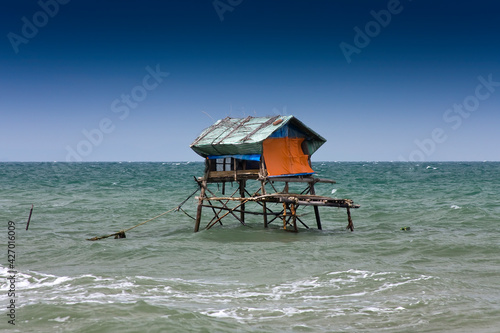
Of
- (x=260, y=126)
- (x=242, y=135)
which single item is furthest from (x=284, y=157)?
(x=242, y=135)

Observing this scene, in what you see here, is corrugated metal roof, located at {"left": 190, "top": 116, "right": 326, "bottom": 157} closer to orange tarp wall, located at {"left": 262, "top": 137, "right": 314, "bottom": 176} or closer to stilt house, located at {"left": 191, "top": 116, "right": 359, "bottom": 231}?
stilt house, located at {"left": 191, "top": 116, "right": 359, "bottom": 231}

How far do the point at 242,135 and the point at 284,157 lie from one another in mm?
1902

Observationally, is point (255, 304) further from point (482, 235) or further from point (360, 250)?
point (482, 235)

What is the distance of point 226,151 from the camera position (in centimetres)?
1967

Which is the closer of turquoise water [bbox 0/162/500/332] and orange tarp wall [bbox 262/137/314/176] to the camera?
turquoise water [bbox 0/162/500/332]

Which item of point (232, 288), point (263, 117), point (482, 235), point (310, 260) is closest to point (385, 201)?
point (482, 235)

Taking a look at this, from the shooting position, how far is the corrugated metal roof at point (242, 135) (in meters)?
18.9

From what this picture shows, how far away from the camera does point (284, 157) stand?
19875mm

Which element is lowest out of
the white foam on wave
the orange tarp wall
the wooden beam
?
the white foam on wave

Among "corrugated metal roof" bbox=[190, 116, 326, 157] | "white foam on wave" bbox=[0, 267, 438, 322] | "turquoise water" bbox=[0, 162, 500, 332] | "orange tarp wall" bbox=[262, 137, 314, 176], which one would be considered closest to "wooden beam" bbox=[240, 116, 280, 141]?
"corrugated metal roof" bbox=[190, 116, 326, 157]

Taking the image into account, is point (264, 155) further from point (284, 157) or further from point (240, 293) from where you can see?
point (240, 293)

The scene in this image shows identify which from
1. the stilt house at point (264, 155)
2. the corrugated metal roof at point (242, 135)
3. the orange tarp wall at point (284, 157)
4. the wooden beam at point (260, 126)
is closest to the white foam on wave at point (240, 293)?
the stilt house at point (264, 155)

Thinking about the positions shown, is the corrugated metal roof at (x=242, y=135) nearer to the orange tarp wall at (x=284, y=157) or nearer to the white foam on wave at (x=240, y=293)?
the orange tarp wall at (x=284, y=157)

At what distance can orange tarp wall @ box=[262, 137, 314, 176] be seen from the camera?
19219mm
